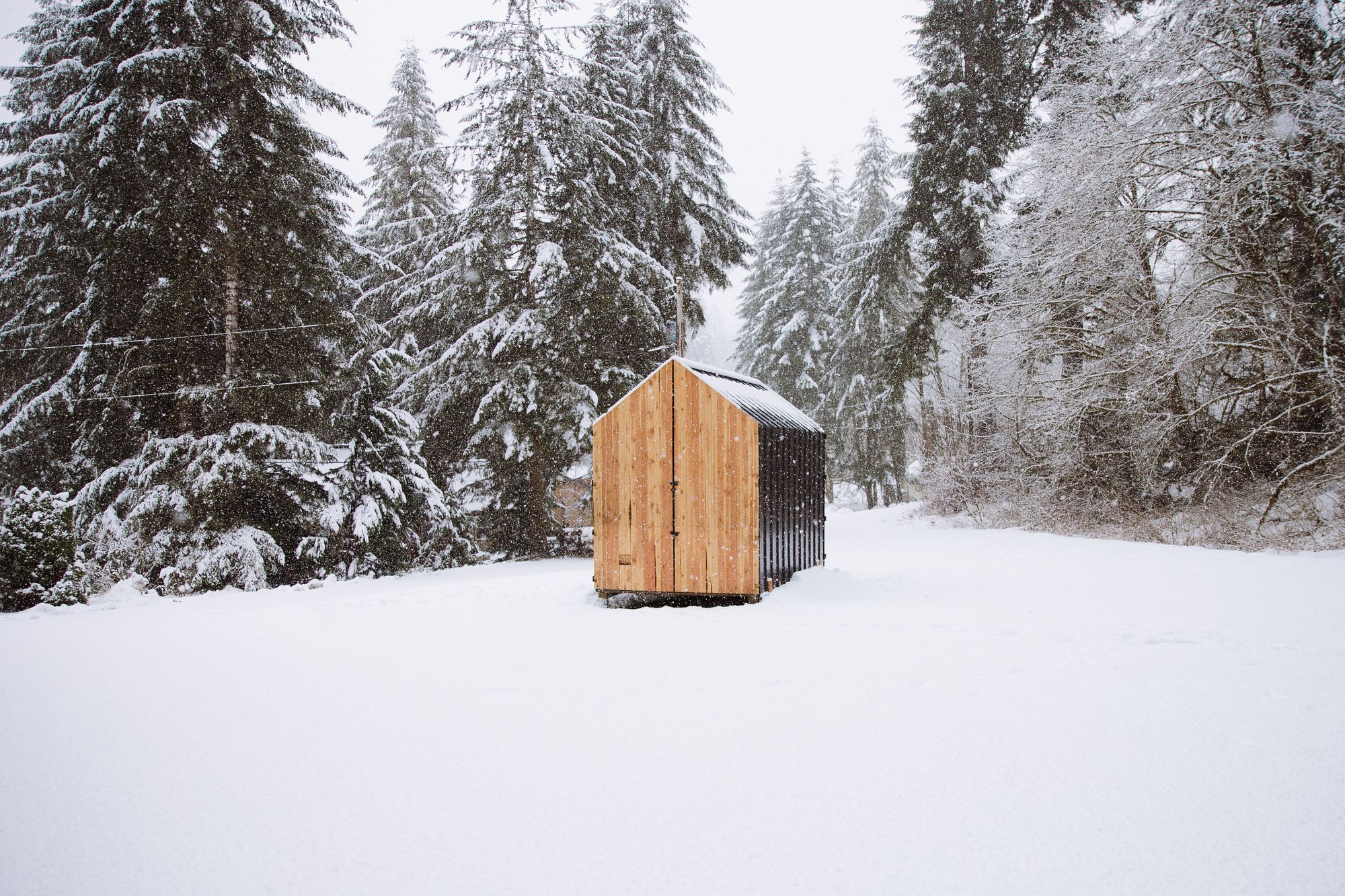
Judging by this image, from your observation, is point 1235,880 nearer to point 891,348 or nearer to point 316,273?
point 316,273

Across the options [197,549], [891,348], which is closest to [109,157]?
[197,549]

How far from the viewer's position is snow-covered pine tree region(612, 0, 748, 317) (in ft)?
51.2

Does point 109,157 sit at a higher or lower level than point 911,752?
higher

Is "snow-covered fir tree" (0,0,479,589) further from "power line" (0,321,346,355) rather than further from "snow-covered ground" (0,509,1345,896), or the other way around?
"snow-covered ground" (0,509,1345,896)

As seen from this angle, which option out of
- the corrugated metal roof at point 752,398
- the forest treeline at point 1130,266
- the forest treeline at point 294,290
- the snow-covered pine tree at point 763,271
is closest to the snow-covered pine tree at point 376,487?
the forest treeline at point 294,290

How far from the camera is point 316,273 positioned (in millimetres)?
11477

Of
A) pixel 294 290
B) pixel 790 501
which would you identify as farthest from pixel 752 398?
pixel 294 290

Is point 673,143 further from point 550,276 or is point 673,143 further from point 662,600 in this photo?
point 662,600

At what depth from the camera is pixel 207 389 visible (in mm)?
10531

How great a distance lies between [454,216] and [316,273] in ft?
11.7

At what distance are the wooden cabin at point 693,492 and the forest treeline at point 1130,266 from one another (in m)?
7.37

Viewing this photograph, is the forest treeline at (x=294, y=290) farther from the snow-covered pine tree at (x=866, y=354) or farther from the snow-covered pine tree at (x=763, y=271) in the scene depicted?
the snow-covered pine tree at (x=763, y=271)

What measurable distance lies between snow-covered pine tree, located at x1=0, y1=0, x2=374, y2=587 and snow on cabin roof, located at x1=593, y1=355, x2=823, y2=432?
5.91 m

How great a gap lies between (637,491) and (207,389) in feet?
23.4
